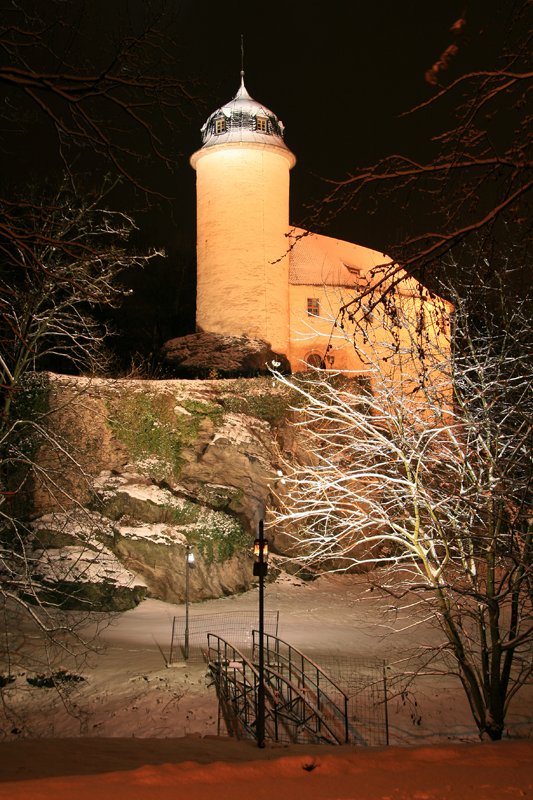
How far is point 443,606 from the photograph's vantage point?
10.6 metres

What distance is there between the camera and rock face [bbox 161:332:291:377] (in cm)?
3155

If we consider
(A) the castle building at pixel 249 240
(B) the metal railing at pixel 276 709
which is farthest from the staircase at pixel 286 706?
(A) the castle building at pixel 249 240

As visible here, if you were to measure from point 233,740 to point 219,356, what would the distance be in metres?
23.7

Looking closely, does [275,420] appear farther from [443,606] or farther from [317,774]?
[317,774]

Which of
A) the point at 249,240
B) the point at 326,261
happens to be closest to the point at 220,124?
the point at 249,240

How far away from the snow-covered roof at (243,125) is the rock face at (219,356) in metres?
8.80

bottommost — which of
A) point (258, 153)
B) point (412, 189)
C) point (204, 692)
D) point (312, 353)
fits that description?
point (204, 692)

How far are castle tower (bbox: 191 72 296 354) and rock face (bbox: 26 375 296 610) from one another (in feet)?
18.7

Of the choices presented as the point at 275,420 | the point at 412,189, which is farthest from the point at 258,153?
the point at 412,189

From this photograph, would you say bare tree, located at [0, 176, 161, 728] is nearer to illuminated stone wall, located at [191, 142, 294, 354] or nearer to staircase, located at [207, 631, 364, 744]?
staircase, located at [207, 631, 364, 744]

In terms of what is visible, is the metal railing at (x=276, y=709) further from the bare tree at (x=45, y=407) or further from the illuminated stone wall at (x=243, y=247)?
the illuminated stone wall at (x=243, y=247)

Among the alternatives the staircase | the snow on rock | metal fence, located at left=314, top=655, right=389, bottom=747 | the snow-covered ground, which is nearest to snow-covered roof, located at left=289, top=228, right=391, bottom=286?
the snow-covered ground

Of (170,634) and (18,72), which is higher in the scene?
(18,72)

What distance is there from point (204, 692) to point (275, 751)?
25.8 feet
